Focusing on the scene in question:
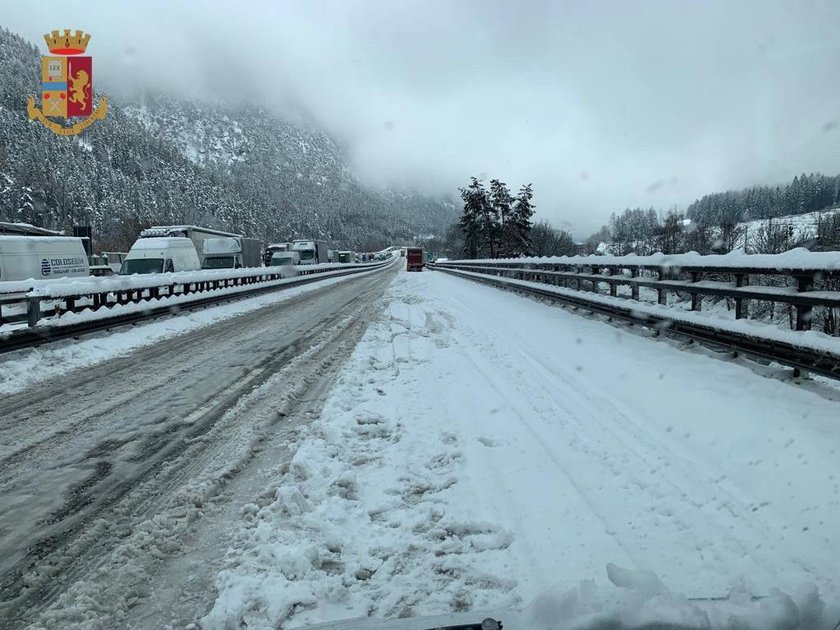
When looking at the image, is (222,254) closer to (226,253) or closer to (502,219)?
(226,253)

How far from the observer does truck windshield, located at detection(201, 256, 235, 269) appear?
34.0 metres

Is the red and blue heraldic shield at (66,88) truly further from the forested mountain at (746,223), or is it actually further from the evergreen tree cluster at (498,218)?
the evergreen tree cluster at (498,218)

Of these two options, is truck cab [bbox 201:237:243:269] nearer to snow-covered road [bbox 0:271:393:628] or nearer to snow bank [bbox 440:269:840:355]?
snow-covered road [bbox 0:271:393:628]

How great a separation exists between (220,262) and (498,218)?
144 ft

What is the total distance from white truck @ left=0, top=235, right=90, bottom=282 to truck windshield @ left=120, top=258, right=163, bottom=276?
177 cm

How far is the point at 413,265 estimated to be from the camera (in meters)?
62.2

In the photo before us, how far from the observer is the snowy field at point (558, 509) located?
2264mm

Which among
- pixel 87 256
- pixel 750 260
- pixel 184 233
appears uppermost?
pixel 184 233

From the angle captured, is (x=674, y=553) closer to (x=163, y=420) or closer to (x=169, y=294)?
(x=163, y=420)

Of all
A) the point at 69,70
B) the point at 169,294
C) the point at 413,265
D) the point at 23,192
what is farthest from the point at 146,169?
the point at 169,294

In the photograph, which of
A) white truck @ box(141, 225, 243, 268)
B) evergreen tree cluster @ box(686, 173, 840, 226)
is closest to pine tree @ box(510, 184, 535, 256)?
evergreen tree cluster @ box(686, 173, 840, 226)

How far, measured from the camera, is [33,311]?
9.65 m

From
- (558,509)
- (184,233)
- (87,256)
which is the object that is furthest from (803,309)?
(184,233)

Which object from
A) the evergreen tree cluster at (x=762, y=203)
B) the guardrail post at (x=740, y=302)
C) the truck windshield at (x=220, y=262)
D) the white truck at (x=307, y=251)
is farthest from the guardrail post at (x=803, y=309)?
the white truck at (x=307, y=251)
